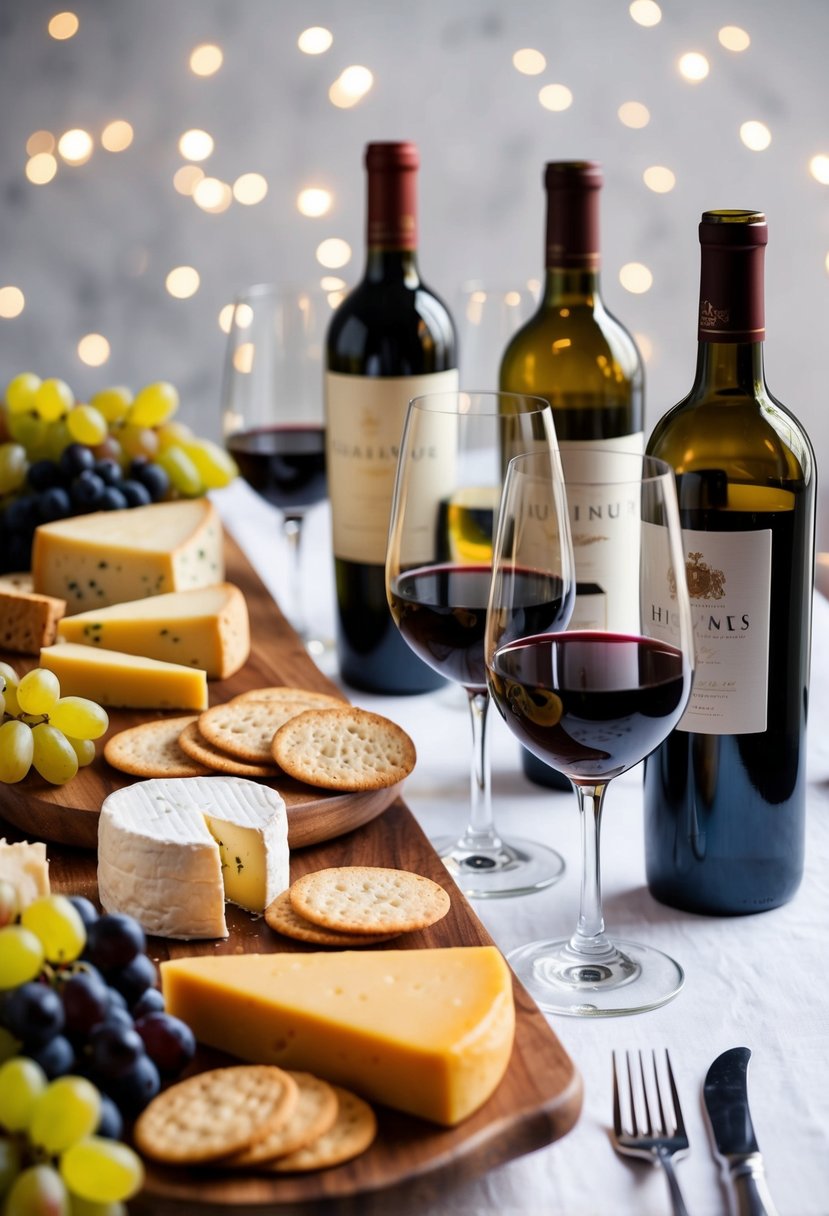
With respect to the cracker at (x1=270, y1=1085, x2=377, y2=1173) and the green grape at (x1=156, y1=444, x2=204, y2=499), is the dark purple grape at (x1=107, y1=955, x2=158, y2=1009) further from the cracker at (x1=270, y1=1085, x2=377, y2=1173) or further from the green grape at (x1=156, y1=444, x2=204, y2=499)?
the green grape at (x1=156, y1=444, x2=204, y2=499)

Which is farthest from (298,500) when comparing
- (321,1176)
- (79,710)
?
(321,1176)

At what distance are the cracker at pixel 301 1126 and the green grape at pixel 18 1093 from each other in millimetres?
97

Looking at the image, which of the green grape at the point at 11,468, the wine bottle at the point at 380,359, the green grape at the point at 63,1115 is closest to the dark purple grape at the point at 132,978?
the green grape at the point at 63,1115

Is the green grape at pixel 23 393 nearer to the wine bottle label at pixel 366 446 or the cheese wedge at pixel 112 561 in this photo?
the cheese wedge at pixel 112 561

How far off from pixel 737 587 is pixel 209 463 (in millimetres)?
920

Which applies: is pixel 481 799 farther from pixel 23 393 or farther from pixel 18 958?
pixel 23 393

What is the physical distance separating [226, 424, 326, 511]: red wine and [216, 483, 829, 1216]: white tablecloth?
0.29 metres

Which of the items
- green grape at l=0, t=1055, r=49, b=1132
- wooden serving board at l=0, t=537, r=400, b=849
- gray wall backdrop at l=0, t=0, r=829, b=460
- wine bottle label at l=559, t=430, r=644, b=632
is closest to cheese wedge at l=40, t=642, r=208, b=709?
wooden serving board at l=0, t=537, r=400, b=849

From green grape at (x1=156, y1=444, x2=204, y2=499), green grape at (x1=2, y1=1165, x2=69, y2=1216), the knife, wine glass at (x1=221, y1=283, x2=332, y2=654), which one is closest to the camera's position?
green grape at (x1=2, y1=1165, x2=69, y2=1216)

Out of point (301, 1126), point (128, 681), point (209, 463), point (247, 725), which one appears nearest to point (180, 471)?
point (209, 463)

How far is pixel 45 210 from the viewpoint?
8.61 ft

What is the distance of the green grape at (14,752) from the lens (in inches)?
39.5

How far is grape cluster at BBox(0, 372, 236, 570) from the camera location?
60.1 inches

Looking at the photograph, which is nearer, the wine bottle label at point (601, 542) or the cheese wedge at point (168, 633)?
the wine bottle label at point (601, 542)
